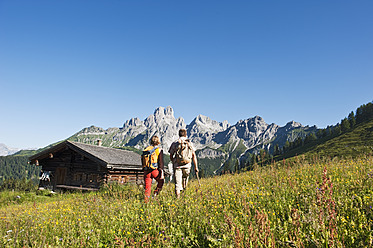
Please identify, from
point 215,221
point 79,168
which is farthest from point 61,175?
point 215,221

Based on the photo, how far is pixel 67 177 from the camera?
67.7 feet

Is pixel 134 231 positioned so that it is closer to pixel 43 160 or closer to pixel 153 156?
pixel 153 156

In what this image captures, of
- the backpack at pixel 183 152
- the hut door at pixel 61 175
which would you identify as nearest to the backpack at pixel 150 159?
the backpack at pixel 183 152

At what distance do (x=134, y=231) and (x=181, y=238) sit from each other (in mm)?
900

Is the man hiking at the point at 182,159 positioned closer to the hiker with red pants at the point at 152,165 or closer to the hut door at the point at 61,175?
the hiker with red pants at the point at 152,165

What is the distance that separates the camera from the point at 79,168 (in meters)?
20.5

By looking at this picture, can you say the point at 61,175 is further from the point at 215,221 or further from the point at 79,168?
the point at 215,221

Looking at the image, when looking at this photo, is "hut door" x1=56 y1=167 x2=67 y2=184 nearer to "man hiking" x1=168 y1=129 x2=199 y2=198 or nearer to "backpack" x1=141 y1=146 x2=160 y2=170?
"backpack" x1=141 y1=146 x2=160 y2=170

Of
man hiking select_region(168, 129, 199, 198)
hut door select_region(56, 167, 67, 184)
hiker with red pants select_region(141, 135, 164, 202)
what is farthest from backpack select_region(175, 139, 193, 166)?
hut door select_region(56, 167, 67, 184)

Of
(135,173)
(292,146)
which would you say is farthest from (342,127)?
(135,173)

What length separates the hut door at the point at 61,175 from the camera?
68.2 ft

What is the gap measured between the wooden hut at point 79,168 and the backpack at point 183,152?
500 inches

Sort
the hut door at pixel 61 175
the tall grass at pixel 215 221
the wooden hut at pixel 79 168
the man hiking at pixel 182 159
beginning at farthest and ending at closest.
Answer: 1. the hut door at pixel 61 175
2. the wooden hut at pixel 79 168
3. the man hiking at pixel 182 159
4. the tall grass at pixel 215 221

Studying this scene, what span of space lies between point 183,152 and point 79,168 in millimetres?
16854
